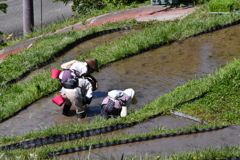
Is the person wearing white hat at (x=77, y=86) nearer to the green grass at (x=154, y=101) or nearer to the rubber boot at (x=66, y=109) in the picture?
the rubber boot at (x=66, y=109)

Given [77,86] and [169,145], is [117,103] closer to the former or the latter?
[77,86]

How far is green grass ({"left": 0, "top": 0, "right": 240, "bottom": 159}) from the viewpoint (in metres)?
7.61

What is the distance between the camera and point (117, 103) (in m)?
8.52

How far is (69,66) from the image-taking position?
365 inches

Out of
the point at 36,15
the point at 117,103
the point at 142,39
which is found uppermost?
the point at 142,39

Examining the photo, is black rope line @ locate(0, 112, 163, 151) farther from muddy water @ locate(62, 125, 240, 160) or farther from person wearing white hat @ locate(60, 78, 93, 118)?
person wearing white hat @ locate(60, 78, 93, 118)

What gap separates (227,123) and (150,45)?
208 inches

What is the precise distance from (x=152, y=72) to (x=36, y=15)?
12.8 m

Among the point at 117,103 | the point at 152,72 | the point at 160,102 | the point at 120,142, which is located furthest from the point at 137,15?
the point at 120,142

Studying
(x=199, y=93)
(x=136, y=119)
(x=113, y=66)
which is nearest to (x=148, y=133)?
(x=136, y=119)

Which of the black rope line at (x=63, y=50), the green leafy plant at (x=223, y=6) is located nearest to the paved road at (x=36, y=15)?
the black rope line at (x=63, y=50)

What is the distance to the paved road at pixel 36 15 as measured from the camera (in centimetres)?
2090

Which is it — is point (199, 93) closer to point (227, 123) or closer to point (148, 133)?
point (227, 123)

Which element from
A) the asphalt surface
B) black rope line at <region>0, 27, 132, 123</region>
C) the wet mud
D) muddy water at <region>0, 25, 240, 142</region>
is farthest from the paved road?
muddy water at <region>0, 25, 240, 142</region>
